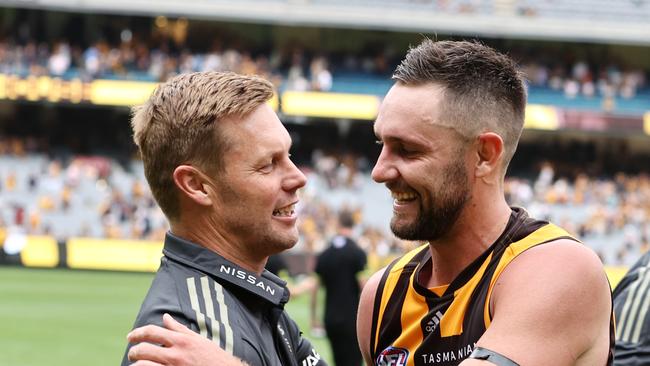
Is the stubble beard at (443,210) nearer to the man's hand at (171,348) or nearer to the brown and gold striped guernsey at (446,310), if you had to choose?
the brown and gold striped guernsey at (446,310)

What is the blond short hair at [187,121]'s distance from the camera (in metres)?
2.79

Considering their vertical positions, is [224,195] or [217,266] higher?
[224,195]

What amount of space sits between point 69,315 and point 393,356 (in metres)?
14.4

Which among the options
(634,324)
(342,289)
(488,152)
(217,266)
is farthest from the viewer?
(342,289)

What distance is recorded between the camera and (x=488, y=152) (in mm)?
3154

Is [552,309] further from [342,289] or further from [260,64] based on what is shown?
[260,64]

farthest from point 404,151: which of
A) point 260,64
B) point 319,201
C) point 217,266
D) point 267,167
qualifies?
point 260,64

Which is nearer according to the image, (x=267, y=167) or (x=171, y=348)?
(x=171, y=348)

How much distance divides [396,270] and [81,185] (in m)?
27.5

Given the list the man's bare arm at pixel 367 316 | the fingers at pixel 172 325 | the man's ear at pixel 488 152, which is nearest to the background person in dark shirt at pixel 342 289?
the man's bare arm at pixel 367 316

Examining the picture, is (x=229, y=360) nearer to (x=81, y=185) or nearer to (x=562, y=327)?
(x=562, y=327)

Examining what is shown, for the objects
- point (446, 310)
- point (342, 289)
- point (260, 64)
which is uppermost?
point (446, 310)

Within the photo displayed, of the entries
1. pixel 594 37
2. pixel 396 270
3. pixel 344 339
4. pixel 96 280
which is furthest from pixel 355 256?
pixel 594 37

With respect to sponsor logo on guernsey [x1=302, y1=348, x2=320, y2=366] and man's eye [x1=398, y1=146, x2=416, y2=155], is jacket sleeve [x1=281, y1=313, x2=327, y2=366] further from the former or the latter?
man's eye [x1=398, y1=146, x2=416, y2=155]
